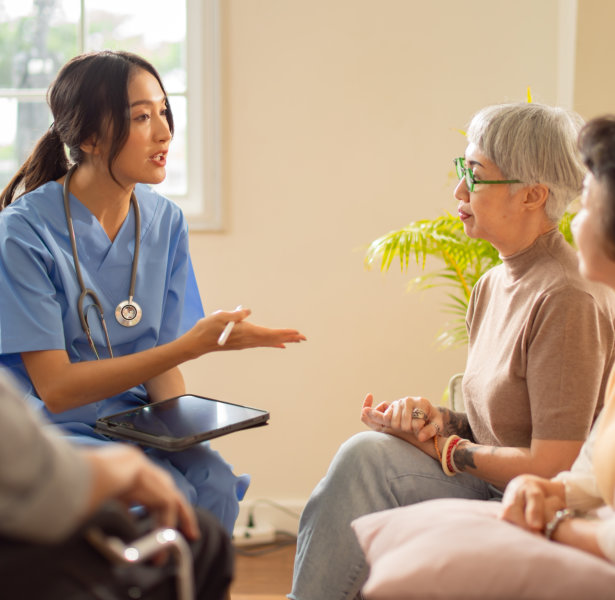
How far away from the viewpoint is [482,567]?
42.8 inches

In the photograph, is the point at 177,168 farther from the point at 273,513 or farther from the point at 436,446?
the point at 436,446

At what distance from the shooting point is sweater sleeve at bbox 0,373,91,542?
87 cm

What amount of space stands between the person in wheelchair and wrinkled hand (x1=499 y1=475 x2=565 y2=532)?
0.56m

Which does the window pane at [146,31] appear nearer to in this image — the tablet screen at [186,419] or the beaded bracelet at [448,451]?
the tablet screen at [186,419]

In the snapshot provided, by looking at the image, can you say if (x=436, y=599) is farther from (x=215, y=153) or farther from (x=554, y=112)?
(x=215, y=153)

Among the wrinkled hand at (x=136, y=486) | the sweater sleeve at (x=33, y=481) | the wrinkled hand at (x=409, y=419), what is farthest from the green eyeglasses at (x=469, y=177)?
the sweater sleeve at (x=33, y=481)

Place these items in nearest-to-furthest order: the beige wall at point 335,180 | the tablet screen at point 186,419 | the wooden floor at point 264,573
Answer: the tablet screen at point 186,419
the wooden floor at point 264,573
the beige wall at point 335,180

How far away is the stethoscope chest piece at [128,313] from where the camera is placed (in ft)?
6.26

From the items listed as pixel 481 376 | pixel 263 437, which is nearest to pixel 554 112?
pixel 481 376

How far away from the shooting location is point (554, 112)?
1.68 metres

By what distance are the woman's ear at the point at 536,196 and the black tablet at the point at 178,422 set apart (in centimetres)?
73

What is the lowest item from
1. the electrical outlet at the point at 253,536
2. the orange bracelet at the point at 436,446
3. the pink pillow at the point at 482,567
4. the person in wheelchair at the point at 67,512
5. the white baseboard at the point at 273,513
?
the electrical outlet at the point at 253,536

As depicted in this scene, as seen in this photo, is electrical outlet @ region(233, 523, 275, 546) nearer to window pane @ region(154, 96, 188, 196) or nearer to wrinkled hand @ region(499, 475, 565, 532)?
window pane @ region(154, 96, 188, 196)

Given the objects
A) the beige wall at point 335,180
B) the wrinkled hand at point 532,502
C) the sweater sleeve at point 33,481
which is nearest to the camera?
the sweater sleeve at point 33,481
